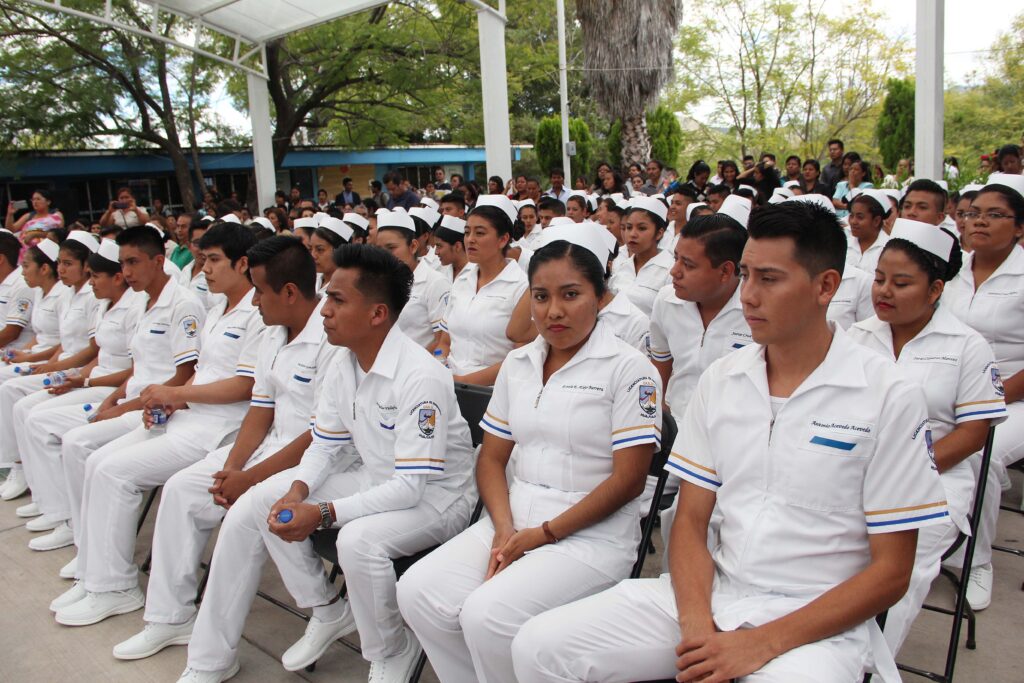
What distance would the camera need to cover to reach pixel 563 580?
2.40 m

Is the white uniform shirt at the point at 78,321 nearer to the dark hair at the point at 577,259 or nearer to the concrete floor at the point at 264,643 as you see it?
the concrete floor at the point at 264,643

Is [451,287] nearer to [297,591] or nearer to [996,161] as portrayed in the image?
[297,591]

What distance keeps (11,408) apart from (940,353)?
5575mm

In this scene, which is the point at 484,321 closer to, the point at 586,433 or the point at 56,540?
the point at 586,433

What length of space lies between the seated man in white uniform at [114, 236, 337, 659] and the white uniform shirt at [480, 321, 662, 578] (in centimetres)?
122

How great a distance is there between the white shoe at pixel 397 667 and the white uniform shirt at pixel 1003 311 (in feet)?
8.88

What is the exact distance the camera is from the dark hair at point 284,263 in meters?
3.51

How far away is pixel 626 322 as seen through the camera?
3686mm

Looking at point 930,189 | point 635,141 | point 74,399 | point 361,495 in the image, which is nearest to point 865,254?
point 930,189

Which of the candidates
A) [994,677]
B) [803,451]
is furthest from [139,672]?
[994,677]

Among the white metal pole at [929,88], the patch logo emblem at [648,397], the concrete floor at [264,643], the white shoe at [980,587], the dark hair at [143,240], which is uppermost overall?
the white metal pole at [929,88]

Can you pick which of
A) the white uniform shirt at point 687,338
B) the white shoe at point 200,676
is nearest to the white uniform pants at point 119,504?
the white shoe at point 200,676

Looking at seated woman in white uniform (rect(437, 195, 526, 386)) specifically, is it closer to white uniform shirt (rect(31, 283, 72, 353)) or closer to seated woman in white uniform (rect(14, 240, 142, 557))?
seated woman in white uniform (rect(14, 240, 142, 557))

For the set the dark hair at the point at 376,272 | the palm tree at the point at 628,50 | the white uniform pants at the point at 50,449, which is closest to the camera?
the dark hair at the point at 376,272
